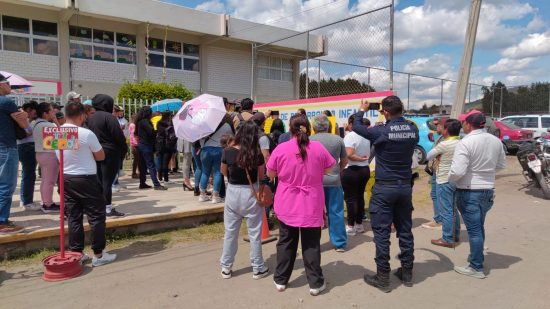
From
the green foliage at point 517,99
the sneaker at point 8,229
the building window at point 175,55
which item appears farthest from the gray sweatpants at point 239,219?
the green foliage at point 517,99

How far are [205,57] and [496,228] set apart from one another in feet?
62.5

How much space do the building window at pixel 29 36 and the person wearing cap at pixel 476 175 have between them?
1844 cm

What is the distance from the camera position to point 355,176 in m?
5.39

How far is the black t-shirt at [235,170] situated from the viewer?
3.90 meters

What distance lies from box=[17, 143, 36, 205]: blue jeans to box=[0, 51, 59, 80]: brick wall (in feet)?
43.8

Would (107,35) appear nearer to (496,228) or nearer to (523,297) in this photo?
(496,228)

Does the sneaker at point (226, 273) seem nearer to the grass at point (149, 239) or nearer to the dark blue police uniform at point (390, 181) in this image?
the grass at point (149, 239)

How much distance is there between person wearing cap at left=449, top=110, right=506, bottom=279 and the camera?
3976 millimetres

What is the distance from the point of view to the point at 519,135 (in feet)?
49.5

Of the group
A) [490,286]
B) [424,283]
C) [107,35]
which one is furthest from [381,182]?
[107,35]

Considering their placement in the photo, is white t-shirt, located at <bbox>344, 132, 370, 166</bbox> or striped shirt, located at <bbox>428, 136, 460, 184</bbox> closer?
striped shirt, located at <bbox>428, 136, 460, 184</bbox>

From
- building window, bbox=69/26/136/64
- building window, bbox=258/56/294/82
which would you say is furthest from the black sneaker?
building window, bbox=258/56/294/82

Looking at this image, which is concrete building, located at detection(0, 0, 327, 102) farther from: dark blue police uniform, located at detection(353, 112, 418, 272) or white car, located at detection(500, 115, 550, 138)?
dark blue police uniform, located at detection(353, 112, 418, 272)

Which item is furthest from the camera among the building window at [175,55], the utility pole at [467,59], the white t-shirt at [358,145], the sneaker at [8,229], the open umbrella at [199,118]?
the building window at [175,55]
